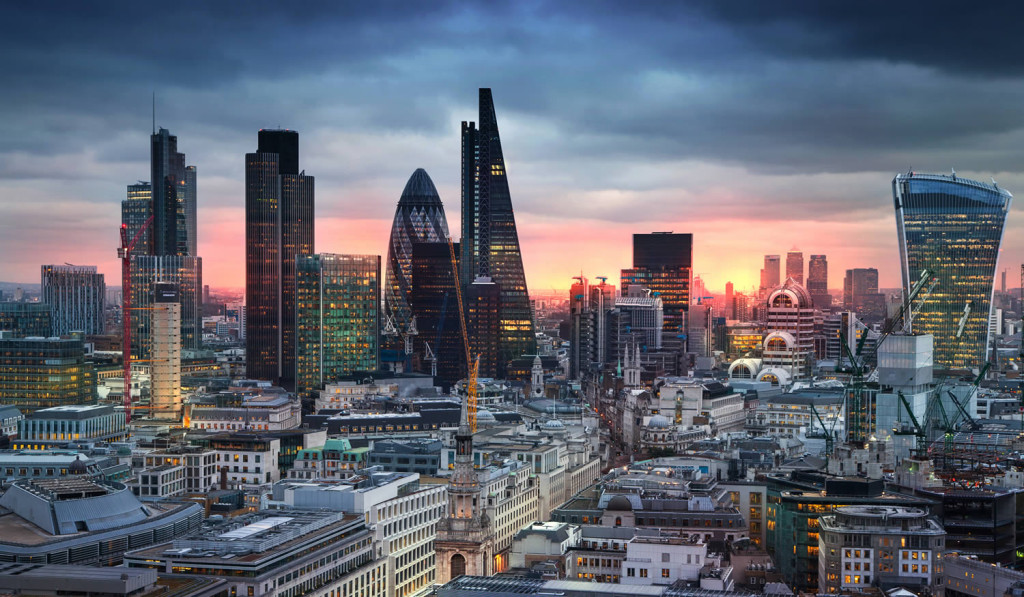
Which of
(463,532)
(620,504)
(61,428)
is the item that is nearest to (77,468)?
(61,428)

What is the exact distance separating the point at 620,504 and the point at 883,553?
28071 millimetres

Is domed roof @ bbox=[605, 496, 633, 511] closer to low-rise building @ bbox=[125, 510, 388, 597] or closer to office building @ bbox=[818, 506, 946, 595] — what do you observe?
office building @ bbox=[818, 506, 946, 595]

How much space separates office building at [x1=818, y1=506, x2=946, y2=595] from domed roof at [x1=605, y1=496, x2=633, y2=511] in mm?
23149

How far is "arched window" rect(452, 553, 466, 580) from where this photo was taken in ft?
404

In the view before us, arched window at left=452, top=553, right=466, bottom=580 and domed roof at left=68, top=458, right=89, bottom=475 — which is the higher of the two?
domed roof at left=68, top=458, right=89, bottom=475

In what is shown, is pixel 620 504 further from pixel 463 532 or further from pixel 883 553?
pixel 883 553

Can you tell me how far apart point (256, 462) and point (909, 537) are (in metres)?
84.8

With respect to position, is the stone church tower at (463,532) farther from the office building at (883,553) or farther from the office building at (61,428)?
the office building at (61,428)

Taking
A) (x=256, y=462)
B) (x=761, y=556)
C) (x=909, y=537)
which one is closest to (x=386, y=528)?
(x=761, y=556)

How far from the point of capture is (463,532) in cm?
12319

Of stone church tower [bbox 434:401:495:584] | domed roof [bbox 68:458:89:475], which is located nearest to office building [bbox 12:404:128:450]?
domed roof [bbox 68:458:89:475]

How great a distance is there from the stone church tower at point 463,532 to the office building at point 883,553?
29758 mm

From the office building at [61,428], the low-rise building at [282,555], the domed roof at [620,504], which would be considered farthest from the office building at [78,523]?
the office building at [61,428]

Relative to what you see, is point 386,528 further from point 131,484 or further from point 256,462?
point 256,462
